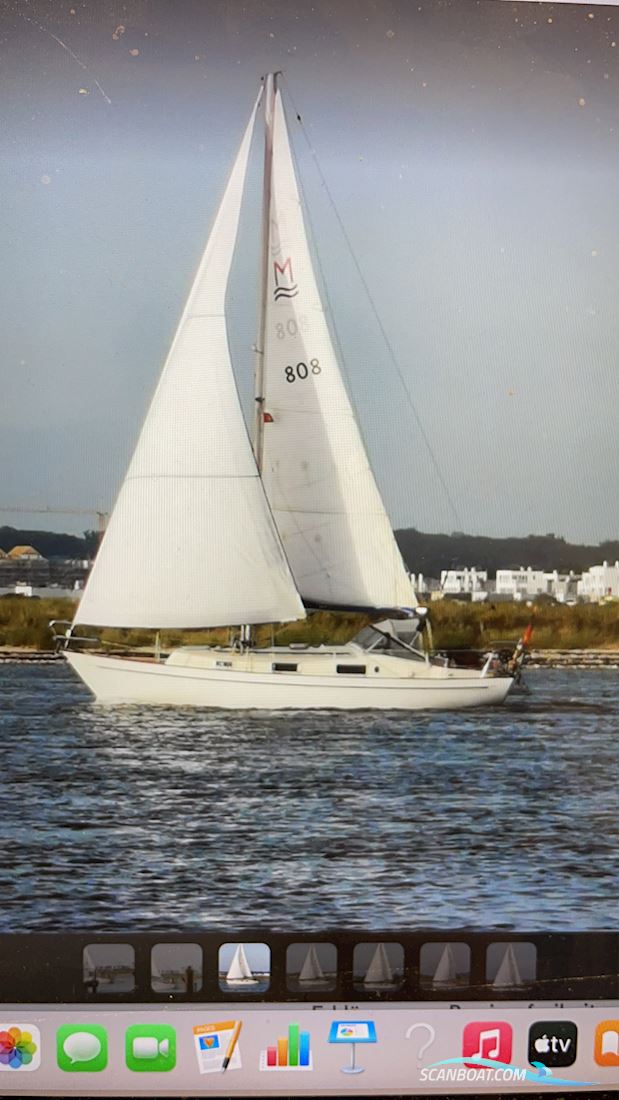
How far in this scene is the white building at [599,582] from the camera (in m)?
1.97

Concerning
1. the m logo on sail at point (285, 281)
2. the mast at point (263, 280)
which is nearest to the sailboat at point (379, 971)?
the mast at point (263, 280)

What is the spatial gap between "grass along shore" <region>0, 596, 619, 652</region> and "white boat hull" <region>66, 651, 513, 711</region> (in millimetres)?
52

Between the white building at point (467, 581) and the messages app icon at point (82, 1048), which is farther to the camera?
the white building at point (467, 581)

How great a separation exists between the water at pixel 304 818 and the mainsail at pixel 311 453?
11.9 inches

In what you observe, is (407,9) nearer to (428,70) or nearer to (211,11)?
(428,70)

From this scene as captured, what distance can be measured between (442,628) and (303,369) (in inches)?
20.9

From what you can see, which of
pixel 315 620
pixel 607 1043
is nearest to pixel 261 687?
pixel 315 620

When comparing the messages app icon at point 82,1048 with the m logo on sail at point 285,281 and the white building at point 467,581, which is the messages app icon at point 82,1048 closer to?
the white building at point 467,581

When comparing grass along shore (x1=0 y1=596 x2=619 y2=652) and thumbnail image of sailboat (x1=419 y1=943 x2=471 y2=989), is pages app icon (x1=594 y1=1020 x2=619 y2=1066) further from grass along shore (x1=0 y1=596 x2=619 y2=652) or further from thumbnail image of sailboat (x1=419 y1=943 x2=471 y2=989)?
grass along shore (x1=0 y1=596 x2=619 y2=652)

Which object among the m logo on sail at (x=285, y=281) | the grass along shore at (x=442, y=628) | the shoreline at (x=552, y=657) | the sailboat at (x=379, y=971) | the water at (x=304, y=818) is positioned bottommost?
the sailboat at (x=379, y=971)

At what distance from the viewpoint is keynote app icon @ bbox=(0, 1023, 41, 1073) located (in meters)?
1.60

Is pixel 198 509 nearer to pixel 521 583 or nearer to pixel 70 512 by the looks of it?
pixel 70 512

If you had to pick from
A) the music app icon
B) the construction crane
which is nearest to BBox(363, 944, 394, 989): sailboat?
the music app icon

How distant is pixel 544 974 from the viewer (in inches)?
69.0
